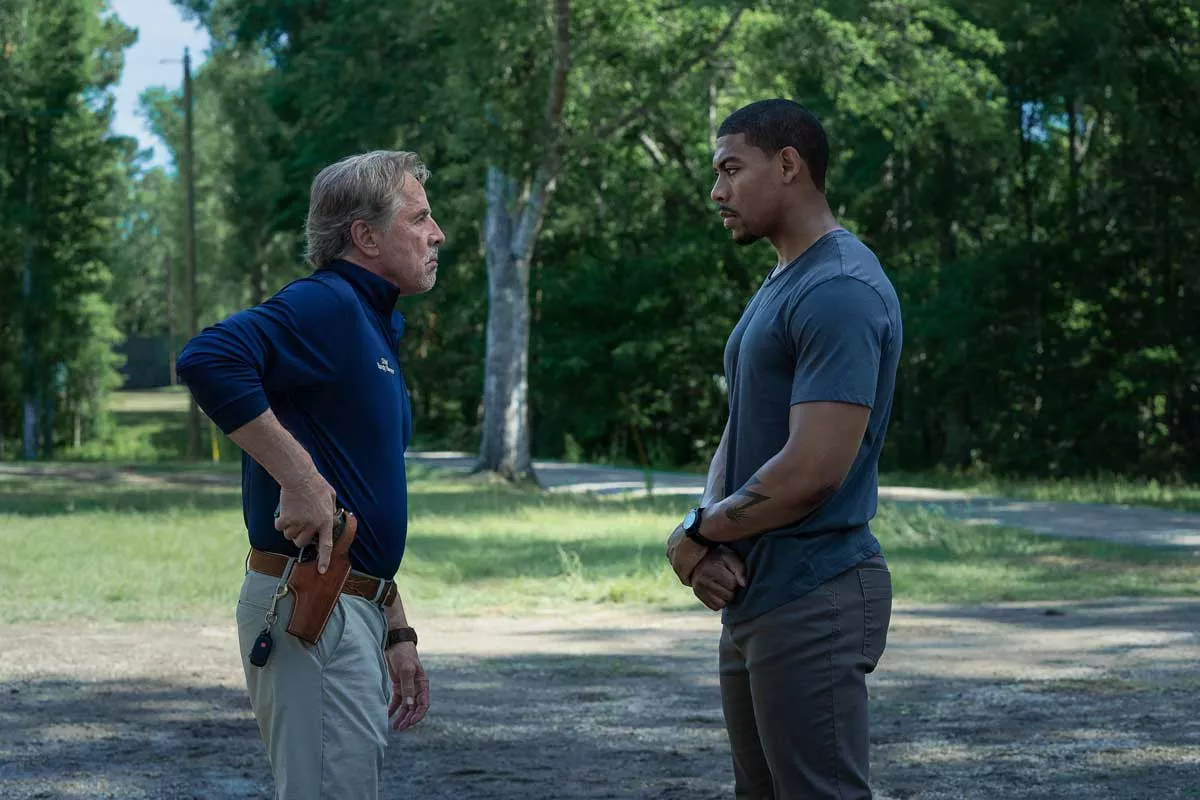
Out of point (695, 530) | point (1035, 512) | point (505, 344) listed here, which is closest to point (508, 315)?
point (505, 344)

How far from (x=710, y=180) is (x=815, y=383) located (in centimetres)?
3270

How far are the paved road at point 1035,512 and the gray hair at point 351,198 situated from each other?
1349 centimetres

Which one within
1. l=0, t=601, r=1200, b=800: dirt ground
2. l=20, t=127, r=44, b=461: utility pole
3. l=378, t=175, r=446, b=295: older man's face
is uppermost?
l=20, t=127, r=44, b=461: utility pole

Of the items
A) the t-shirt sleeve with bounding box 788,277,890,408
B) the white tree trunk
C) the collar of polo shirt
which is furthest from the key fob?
the white tree trunk

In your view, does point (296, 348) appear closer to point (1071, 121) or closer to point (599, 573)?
point (599, 573)

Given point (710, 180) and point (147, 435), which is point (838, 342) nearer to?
point (710, 180)

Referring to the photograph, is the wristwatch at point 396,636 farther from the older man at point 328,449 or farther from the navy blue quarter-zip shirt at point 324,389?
the navy blue quarter-zip shirt at point 324,389

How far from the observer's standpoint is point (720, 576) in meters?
3.50

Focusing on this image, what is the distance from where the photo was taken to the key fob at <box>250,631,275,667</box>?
3404 mm

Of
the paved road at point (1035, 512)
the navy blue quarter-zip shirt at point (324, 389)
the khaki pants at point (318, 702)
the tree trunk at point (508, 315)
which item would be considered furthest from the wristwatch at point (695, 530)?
the tree trunk at point (508, 315)

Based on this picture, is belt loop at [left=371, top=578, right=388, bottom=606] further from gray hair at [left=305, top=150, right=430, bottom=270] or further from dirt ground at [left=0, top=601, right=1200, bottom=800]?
dirt ground at [left=0, top=601, right=1200, bottom=800]

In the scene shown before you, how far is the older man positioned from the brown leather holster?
0.09 ft

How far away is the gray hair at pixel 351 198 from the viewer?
3.61 metres

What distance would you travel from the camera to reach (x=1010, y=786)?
633 cm
